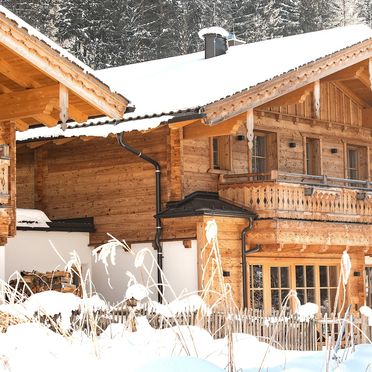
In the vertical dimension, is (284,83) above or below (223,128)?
above

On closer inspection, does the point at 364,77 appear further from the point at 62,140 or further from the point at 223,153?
the point at 62,140

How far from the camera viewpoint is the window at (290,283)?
68.0ft

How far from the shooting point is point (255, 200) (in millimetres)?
19734

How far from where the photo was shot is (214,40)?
77.7 feet

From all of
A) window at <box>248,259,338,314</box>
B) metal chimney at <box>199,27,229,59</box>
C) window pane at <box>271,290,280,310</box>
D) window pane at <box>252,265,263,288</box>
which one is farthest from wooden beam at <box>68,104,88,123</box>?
metal chimney at <box>199,27,229,59</box>

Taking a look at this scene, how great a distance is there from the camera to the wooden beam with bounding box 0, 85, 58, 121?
1499cm

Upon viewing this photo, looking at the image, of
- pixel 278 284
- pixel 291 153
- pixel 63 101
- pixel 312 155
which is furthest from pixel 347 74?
pixel 63 101

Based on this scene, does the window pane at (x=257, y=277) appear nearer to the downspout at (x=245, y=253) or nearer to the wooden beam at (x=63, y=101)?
the downspout at (x=245, y=253)

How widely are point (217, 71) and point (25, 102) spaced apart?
22.8 ft

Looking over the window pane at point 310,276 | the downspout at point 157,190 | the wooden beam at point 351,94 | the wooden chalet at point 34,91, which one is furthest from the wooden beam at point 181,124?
the wooden beam at point 351,94

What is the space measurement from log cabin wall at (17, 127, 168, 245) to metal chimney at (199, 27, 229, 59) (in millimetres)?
4300

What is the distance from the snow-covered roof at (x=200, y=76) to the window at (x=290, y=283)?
4149 millimetres

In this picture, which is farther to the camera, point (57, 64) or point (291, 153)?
point (291, 153)

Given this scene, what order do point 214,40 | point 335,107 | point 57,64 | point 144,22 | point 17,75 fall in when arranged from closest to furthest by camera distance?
point 57,64, point 17,75, point 214,40, point 335,107, point 144,22
